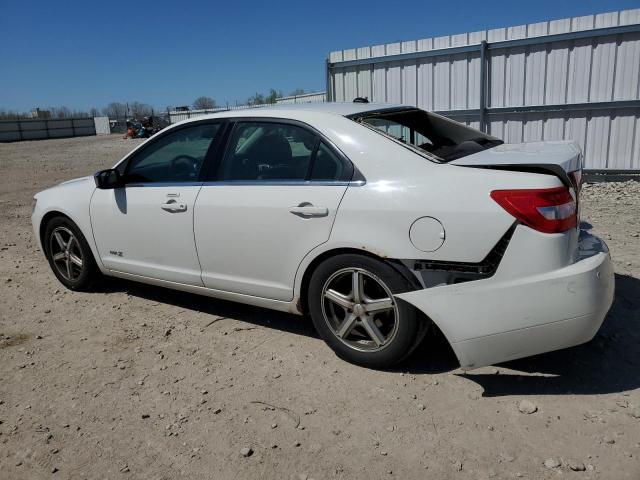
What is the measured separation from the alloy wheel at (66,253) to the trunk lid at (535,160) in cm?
352

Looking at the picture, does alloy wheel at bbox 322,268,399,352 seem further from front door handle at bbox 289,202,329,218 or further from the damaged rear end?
front door handle at bbox 289,202,329,218

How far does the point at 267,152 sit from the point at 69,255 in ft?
7.99

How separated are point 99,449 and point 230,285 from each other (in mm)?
1403

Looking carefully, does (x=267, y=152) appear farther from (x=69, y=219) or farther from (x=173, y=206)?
(x=69, y=219)

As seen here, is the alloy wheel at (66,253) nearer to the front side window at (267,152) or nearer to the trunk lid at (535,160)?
the front side window at (267,152)

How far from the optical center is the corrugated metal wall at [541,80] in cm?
893

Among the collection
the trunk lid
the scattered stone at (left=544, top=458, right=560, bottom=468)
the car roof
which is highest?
the car roof

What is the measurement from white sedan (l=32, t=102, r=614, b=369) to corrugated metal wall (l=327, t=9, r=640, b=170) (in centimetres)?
628

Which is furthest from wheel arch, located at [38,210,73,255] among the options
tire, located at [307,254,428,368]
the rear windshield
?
the rear windshield

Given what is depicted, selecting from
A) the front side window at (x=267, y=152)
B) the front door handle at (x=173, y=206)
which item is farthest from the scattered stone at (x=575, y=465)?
the front door handle at (x=173, y=206)

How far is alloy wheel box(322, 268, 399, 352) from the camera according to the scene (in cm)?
320

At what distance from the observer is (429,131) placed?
4.22 meters

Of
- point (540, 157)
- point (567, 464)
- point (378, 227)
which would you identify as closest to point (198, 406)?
point (378, 227)

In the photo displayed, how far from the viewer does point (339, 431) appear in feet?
9.24
